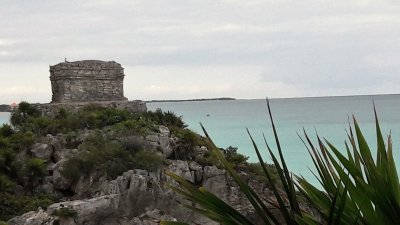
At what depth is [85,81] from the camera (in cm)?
1759

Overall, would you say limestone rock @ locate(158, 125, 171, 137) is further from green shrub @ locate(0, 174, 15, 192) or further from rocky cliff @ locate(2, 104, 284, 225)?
green shrub @ locate(0, 174, 15, 192)

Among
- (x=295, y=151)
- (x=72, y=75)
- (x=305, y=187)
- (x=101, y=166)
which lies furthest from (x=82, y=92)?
(x=295, y=151)

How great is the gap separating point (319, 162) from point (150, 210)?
907 cm

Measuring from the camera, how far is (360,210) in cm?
225

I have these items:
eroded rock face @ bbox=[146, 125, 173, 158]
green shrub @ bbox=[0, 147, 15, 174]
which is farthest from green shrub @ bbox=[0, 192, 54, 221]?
eroded rock face @ bbox=[146, 125, 173, 158]

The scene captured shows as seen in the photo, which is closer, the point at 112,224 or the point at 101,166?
the point at 112,224

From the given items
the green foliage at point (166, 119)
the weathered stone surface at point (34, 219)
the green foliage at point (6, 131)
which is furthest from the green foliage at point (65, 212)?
the green foliage at point (166, 119)

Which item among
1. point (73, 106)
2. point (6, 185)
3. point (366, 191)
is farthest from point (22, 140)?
point (366, 191)

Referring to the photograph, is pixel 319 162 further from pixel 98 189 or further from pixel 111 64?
pixel 111 64

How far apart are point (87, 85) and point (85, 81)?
0.46ft

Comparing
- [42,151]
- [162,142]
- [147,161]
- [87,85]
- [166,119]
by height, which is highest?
[87,85]

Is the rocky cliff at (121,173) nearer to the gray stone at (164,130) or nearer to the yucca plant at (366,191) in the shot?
the gray stone at (164,130)

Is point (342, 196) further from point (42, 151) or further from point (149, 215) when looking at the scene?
point (42, 151)

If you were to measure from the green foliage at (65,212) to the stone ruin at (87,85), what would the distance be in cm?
711
